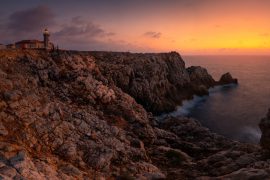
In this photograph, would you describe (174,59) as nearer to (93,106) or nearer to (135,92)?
(135,92)

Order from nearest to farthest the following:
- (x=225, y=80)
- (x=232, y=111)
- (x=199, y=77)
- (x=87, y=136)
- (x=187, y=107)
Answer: (x=87, y=136) → (x=232, y=111) → (x=187, y=107) → (x=199, y=77) → (x=225, y=80)

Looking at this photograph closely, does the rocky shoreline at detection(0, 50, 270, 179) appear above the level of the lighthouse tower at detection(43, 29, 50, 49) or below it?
below

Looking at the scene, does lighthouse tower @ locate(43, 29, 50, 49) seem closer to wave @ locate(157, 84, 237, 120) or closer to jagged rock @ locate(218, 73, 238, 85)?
wave @ locate(157, 84, 237, 120)

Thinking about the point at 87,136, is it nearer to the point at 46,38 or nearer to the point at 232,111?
the point at 46,38

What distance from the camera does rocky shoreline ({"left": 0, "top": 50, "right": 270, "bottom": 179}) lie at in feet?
107

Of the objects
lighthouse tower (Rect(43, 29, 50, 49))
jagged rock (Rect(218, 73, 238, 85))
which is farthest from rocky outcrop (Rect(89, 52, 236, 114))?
jagged rock (Rect(218, 73, 238, 85))

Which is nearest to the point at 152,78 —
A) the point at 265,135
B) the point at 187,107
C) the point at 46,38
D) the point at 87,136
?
the point at 187,107

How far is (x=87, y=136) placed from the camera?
3966 centimetres

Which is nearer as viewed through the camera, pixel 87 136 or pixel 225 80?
pixel 87 136

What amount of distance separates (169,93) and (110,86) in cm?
3815

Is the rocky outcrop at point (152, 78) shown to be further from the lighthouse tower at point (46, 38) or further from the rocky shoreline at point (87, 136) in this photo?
the lighthouse tower at point (46, 38)

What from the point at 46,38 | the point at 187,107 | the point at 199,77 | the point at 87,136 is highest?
the point at 46,38

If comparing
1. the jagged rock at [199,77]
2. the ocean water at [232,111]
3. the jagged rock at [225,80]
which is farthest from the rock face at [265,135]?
the jagged rock at [225,80]

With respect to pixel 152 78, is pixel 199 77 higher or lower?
lower
